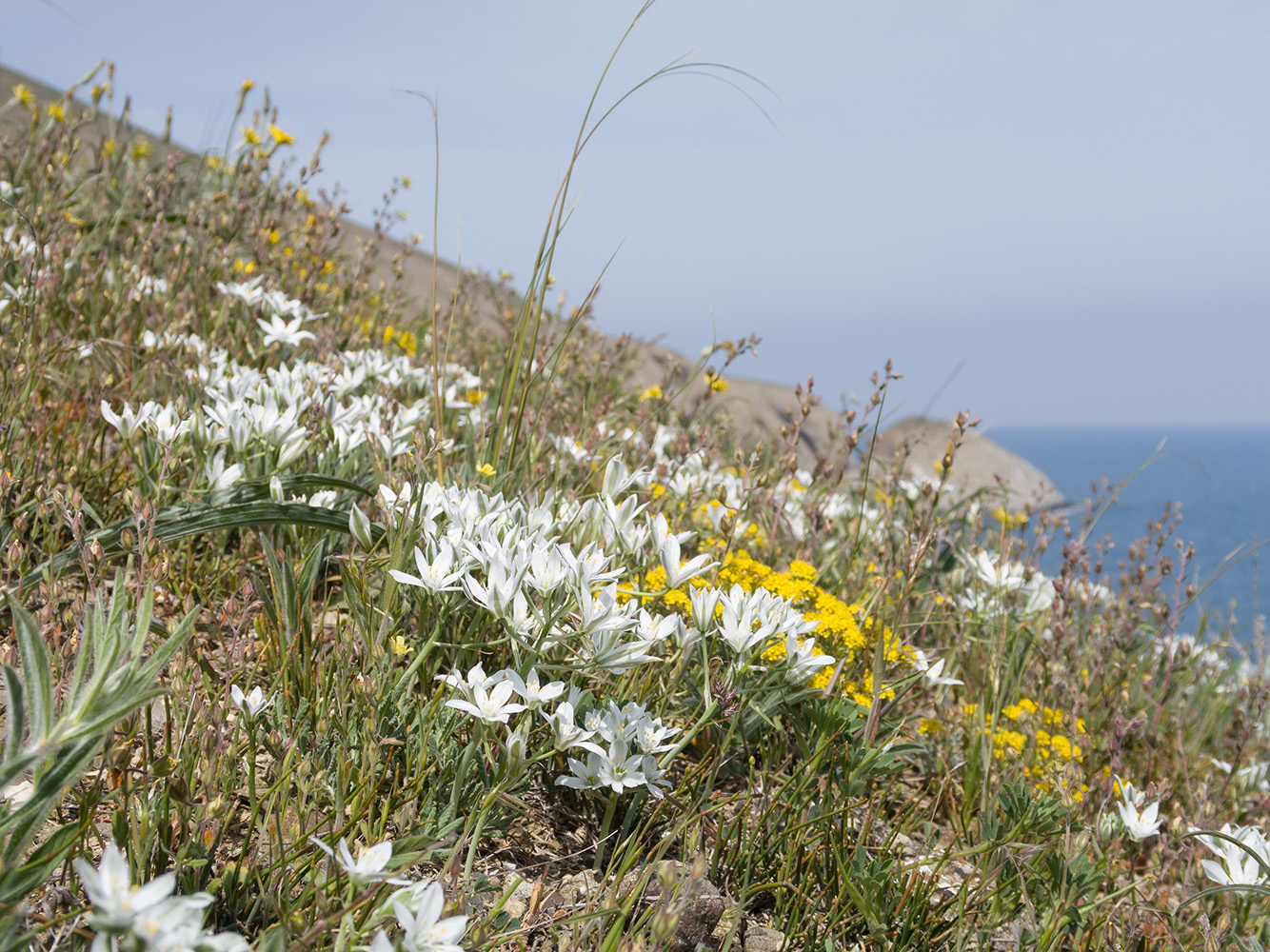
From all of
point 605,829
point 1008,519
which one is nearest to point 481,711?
point 605,829

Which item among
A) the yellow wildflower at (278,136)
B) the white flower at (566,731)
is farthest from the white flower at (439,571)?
the yellow wildflower at (278,136)

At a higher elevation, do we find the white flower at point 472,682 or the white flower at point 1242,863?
the white flower at point 472,682

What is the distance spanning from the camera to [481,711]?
1.42 m

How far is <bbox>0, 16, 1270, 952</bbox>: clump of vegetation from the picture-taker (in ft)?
4.24

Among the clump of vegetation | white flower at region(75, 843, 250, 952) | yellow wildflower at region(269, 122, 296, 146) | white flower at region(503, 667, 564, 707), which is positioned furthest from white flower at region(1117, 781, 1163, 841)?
yellow wildflower at region(269, 122, 296, 146)

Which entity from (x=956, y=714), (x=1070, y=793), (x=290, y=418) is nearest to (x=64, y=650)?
(x=290, y=418)

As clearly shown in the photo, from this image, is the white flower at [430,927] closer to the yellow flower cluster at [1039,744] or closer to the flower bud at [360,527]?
the flower bud at [360,527]

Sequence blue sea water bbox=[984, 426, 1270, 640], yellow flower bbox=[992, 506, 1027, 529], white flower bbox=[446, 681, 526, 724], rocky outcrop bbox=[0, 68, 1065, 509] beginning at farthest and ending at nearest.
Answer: rocky outcrop bbox=[0, 68, 1065, 509] → yellow flower bbox=[992, 506, 1027, 529] → blue sea water bbox=[984, 426, 1270, 640] → white flower bbox=[446, 681, 526, 724]

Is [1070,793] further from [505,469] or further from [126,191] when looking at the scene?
[126,191]

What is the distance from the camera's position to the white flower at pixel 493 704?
1.41 m

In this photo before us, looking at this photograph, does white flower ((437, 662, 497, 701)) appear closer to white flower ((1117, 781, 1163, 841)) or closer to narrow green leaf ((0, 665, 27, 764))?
narrow green leaf ((0, 665, 27, 764))

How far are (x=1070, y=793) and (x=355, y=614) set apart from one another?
1.73 metres

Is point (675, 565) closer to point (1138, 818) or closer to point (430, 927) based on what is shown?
point (430, 927)

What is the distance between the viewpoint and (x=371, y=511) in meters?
2.50
